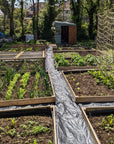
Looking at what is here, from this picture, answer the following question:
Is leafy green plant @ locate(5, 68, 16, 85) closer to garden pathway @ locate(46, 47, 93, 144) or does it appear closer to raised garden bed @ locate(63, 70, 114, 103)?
garden pathway @ locate(46, 47, 93, 144)

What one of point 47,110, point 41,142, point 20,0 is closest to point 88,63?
point 47,110

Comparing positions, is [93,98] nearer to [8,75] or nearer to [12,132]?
[12,132]

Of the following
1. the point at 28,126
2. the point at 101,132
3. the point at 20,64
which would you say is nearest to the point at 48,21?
the point at 20,64

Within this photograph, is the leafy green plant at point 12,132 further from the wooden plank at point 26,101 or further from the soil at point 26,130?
the wooden plank at point 26,101

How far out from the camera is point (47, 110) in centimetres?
383

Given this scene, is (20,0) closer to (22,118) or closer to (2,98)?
(2,98)

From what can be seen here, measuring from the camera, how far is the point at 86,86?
5.13 m

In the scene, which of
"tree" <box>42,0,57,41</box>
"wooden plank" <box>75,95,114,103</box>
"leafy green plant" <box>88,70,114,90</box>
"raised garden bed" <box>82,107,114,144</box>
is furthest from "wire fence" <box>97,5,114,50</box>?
"tree" <box>42,0,57,41</box>

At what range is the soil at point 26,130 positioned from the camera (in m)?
2.82

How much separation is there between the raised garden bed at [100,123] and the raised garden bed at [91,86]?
1.82 ft

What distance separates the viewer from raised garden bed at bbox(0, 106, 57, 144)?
284cm

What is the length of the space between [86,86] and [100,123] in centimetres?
198

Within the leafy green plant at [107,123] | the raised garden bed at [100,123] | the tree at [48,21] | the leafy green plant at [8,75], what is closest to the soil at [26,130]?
the raised garden bed at [100,123]

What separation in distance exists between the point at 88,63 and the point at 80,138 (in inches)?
200
